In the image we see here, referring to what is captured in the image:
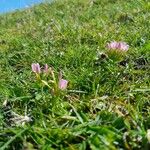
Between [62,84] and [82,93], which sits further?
[82,93]

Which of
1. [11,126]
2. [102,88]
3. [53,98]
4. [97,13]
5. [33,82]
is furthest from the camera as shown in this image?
[97,13]

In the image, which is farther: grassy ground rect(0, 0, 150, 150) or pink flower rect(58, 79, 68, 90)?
pink flower rect(58, 79, 68, 90)

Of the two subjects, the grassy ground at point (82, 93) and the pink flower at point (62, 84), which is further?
the pink flower at point (62, 84)

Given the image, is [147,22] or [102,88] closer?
[102,88]

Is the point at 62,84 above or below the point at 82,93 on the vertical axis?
above

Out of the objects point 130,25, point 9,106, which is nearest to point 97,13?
point 130,25

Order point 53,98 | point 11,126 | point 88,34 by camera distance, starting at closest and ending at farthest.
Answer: point 11,126 → point 53,98 → point 88,34

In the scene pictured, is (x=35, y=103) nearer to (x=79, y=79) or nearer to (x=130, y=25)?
(x=79, y=79)

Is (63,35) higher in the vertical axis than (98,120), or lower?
higher
